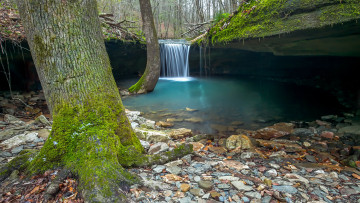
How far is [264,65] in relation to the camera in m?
12.4

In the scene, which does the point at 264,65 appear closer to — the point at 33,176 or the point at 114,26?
the point at 114,26

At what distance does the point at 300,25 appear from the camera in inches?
189

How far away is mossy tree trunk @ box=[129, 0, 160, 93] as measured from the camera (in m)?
8.02

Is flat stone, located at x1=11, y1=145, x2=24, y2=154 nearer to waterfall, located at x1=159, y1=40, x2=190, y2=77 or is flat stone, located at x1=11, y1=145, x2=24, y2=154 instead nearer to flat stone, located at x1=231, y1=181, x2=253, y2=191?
flat stone, located at x1=231, y1=181, x2=253, y2=191

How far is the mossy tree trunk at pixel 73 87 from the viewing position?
1.86 metres

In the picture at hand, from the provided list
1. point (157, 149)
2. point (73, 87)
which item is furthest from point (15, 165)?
→ point (157, 149)

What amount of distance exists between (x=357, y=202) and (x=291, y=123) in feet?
11.8

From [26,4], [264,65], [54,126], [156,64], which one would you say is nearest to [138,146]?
[54,126]

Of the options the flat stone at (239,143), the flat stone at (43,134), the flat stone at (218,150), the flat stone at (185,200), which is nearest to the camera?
the flat stone at (185,200)

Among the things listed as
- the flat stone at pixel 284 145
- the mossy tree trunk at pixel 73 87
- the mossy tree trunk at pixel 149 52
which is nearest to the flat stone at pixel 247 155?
the flat stone at pixel 284 145

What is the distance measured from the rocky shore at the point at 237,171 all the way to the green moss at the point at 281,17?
2.51 m

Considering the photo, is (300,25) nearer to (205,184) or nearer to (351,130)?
(351,130)

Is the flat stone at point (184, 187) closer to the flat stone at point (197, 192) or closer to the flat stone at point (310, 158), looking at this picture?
the flat stone at point (197, 192)

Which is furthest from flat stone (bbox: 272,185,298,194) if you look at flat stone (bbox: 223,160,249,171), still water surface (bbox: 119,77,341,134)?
still water surface (bbox: 119,77,341,134)
